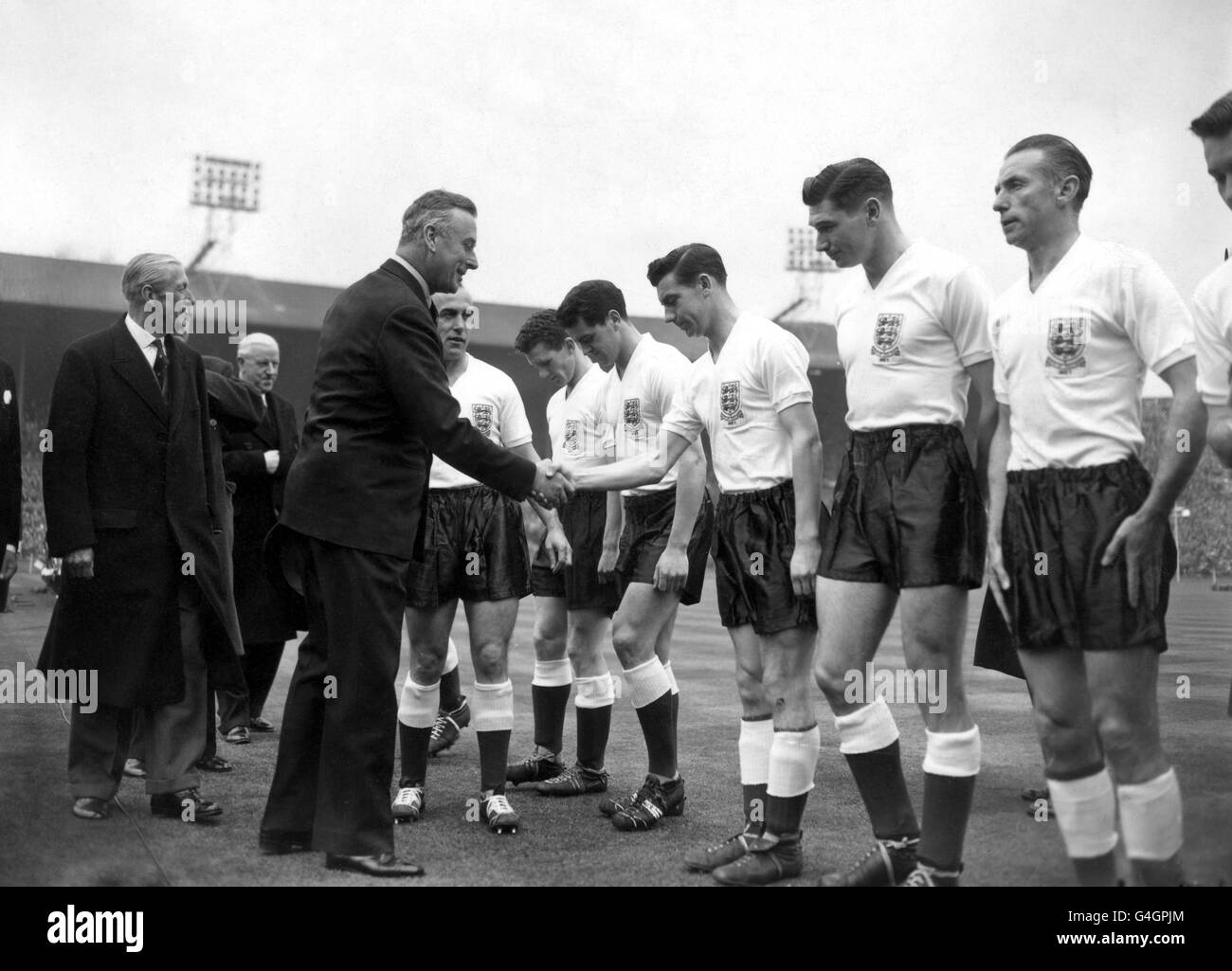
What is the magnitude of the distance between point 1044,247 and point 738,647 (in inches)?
64.9

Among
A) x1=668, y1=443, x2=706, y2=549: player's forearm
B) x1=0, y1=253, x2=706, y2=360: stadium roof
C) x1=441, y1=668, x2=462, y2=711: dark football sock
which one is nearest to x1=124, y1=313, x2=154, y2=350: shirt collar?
x1=668, y1=443, x2=706, y2=549: player's forearm

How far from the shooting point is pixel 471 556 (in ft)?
15.4

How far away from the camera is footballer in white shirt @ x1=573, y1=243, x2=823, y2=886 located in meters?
3.65

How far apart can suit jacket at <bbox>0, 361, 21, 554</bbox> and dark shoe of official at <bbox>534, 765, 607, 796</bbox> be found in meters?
2.36

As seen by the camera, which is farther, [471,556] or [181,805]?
[471,556]

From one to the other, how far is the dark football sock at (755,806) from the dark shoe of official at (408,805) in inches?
50.4

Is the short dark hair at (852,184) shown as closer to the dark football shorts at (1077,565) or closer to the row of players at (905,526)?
the row of players at (905,526)

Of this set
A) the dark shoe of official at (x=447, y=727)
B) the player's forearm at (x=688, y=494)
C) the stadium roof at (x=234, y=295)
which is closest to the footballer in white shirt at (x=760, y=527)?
the player's forearm at (x=688, y=494)

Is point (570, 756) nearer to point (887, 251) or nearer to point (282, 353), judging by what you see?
point (887, 251)

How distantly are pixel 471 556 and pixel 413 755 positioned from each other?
810 mm

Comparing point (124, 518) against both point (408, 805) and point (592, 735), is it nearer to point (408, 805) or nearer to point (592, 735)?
point (408, 805)

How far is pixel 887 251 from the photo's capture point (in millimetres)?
3461

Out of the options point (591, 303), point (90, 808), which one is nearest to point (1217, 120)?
point (591, 303)
